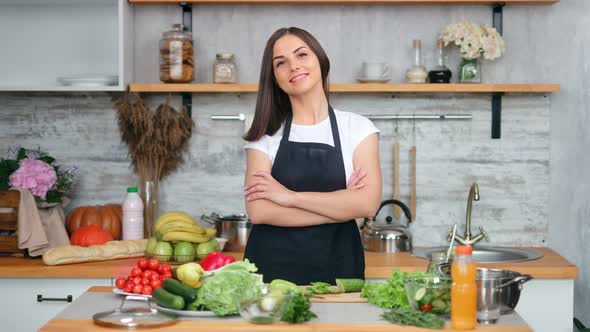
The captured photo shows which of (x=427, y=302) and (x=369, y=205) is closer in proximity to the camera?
(x=427, y=302)

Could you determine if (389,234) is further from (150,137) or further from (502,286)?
(502,286)

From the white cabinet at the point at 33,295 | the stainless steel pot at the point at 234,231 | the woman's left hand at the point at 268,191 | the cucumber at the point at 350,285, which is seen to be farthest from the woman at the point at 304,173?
the white cabinet at the point at 33,295

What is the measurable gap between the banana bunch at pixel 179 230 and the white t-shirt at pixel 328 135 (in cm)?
75

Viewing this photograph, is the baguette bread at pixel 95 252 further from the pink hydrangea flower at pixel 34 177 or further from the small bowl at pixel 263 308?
the small bowl at pixel 263 308

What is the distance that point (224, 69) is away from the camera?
13.2 feet

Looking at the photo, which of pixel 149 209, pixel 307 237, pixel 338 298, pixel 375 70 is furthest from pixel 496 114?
pixel 338 298

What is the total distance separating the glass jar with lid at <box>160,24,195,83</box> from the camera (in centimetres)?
398

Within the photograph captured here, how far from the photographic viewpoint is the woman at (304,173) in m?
2.87

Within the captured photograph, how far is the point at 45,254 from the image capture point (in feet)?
11.7

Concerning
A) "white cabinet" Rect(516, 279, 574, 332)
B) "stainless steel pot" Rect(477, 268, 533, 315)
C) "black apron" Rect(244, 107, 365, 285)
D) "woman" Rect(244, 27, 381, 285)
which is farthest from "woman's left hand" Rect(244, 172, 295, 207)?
"white cabinet" Rect(516, 279, 574, 332)

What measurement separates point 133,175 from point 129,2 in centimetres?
87

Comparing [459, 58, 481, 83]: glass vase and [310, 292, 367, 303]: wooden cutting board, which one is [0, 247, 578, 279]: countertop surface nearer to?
[459, 58, 481, 83]: glass vase

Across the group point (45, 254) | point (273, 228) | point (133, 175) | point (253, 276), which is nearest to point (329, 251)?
point (273, 228)

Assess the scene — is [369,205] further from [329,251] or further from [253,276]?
[253,276]
